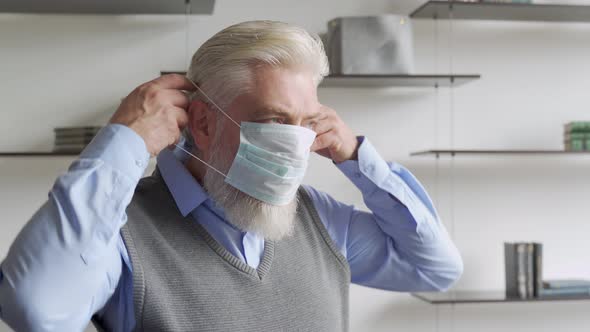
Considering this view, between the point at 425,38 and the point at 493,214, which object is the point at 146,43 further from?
the point at 493,214

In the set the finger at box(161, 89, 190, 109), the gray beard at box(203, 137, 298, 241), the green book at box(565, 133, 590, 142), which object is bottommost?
the gray beard at box(203, 137, 298, 241)

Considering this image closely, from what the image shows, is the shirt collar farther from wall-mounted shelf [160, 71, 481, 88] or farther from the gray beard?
wall-mounted shelf [160, 71, 481, 88]

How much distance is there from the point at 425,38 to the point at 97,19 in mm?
1373

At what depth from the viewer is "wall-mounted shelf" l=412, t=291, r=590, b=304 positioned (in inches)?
120

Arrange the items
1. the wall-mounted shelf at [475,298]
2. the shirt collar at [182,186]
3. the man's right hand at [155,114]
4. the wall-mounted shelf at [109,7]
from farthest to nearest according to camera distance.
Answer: the wall-mounted shelf at [475,298]
the wall-mounted shelf at [109,7]
the shirt collar at [182,186]
the man's right hand at [155,114]

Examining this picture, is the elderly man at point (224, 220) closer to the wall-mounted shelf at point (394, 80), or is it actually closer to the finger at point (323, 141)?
the finger at point (323, 141)

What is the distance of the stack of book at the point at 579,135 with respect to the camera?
325 centimetres

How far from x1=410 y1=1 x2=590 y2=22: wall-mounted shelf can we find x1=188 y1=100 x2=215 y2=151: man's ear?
5.82 feet

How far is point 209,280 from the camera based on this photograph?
1374mm

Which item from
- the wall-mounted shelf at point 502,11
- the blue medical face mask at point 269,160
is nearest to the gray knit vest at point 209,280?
the blue medical face mask at point 269,160

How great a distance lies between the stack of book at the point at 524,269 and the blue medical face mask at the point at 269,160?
6.20 ft

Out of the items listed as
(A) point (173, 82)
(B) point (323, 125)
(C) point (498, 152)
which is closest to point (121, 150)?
(A) point (173, 82)

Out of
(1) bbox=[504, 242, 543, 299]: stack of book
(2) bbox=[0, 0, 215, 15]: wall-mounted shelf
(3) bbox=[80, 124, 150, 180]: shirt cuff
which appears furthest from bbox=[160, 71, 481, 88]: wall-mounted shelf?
(3) bbox=[80, 124, 150, 180]: shirt cuff

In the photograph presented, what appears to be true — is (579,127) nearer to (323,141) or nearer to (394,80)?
(394,80)
